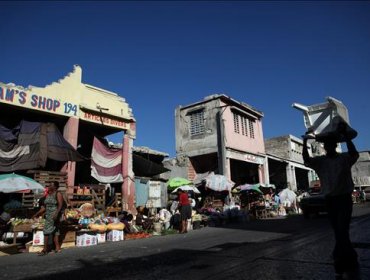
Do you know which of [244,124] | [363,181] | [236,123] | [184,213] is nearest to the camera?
[184,213]

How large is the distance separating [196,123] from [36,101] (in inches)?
601

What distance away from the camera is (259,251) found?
21.2 feet

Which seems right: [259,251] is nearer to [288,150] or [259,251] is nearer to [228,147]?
[228,147]

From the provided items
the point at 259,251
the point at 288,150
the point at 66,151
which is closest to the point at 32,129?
the point at 66,151

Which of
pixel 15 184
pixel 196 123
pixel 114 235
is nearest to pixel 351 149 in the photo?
pixel 114 235

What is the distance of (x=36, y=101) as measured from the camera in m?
14.2

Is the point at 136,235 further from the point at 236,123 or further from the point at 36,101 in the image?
the point at 236,123

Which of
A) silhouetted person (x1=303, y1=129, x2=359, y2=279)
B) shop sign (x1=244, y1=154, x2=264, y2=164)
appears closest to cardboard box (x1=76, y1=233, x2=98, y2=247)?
silhouetted person (x1=303, y1=129, x2=359, y2=279)

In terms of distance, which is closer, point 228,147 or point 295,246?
point 295,246

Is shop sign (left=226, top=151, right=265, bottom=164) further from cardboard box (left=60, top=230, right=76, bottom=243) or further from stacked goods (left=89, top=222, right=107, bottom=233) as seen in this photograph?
cardboard box (left=60, top=230, right=76, bottom=243)

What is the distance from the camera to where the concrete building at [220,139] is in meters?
25.6

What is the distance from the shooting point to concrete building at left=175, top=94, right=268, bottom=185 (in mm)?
25578

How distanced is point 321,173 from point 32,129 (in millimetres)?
12068

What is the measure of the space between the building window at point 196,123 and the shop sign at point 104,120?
9.88 meters
